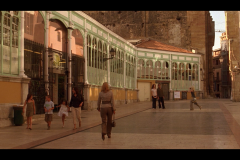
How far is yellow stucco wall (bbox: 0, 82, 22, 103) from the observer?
1353cm

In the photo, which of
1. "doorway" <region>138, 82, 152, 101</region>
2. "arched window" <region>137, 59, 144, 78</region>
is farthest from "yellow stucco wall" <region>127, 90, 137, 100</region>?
"doorway" <region>138, 82, 152, 101</region>

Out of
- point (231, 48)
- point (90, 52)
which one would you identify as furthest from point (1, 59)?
point (231, 48)

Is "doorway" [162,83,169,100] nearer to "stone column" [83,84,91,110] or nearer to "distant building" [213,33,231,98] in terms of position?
"stone column" [83,84,91,110]

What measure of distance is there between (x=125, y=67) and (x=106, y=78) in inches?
297

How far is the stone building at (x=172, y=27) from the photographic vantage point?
62625 mm

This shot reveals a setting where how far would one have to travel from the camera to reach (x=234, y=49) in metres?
40.4

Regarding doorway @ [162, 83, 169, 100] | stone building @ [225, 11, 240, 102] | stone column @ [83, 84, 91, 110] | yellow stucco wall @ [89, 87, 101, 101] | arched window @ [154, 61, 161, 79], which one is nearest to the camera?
stone column @ [83, 84, 91, 110]

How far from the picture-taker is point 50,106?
42.5ft

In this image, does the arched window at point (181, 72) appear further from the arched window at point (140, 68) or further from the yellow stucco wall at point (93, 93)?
the yellow stucco wall at point (93, 93)

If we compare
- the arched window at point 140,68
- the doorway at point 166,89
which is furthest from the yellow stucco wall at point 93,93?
the doorway at point 166,89

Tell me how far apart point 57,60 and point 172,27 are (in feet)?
154

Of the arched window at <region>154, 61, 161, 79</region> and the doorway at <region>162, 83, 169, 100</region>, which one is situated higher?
the arched window at <region>154, 61, 161, 79</region>

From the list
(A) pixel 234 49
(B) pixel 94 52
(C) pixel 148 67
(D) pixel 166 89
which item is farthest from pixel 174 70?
(B) pixel 94 52
